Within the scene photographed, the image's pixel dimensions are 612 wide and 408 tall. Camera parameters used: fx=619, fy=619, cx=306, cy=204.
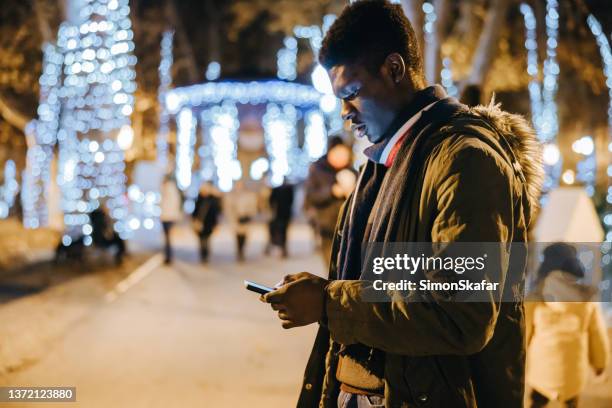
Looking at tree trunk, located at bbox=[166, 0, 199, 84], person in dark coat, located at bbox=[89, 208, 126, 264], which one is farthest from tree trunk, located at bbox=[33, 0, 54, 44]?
tree trunk, located at bbox=[166, 0, 199, 84]

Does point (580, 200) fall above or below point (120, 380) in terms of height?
above

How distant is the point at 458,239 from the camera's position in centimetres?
152

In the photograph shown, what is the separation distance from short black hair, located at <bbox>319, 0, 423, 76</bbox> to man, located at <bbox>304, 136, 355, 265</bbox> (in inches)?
228

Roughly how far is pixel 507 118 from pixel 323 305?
2.82ft

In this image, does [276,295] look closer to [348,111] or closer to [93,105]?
[348,111]

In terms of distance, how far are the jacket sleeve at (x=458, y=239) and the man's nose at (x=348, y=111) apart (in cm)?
39

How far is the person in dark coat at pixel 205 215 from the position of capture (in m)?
13.3

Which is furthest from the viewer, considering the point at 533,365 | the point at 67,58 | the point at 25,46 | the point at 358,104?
the point at 25,46

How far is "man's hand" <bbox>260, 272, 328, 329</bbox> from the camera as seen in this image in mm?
1730

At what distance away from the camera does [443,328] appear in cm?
155

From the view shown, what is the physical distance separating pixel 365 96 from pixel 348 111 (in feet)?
0.27

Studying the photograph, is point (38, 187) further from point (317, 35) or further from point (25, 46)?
point (317, 35)

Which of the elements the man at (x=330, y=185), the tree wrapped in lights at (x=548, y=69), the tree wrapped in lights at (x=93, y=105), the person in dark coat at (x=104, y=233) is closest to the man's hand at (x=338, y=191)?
the man at (x=330, y=185)

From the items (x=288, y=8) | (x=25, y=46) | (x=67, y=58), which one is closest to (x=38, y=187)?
(x=25, y=46)
